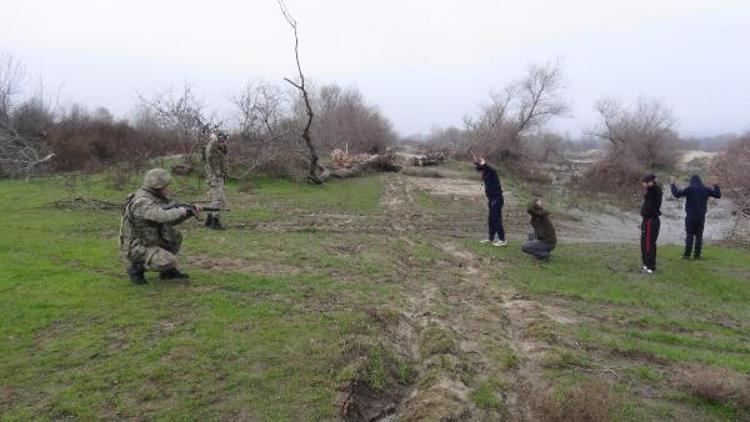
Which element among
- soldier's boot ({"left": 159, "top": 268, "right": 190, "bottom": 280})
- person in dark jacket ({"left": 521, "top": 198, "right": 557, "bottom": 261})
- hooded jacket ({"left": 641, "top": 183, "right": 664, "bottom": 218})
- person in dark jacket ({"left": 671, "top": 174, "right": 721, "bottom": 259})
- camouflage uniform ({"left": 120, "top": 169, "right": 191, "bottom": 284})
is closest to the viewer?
camouflage uniform ({"left": 120, "top": 169, "right": 191, "bottom": 284})

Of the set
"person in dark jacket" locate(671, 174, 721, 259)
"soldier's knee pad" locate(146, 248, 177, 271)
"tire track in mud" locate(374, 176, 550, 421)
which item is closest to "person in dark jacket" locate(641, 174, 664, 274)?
"person in dark jacket" locate(671, 174, 721, 259)

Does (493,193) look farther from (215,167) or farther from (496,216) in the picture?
(215,167)

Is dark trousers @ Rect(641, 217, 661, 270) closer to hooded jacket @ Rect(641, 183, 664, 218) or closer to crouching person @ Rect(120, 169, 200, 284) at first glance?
hooded jacket @ Rect(641, 183, 664, 218)

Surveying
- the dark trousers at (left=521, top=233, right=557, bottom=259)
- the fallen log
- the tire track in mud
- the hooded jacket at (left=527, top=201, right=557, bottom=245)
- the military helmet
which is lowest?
the tire track in mud

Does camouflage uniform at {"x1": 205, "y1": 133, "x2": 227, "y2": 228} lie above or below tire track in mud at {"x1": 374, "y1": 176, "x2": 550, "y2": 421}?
above

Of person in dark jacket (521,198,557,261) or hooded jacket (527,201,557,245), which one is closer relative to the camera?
hooded jacket (527,201,557,245)

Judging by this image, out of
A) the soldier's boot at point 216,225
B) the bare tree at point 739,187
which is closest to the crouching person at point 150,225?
the soldier's boot at point 216,225

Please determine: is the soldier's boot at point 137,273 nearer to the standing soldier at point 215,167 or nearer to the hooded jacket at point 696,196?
the standing soldier at point 215,167

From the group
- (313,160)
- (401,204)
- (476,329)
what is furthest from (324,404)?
(313,160)

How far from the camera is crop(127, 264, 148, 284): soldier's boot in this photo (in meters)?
8.16

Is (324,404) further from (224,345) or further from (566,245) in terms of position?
(566,245)

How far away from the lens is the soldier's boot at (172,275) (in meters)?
8.41

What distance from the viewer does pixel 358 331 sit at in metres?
6.66

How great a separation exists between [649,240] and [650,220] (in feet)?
1.33
